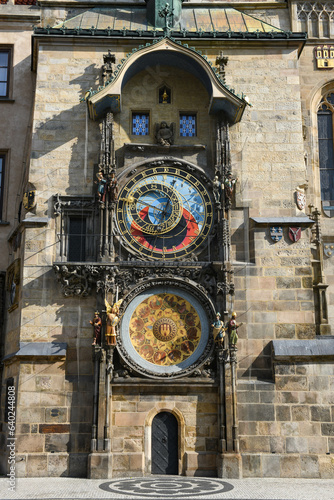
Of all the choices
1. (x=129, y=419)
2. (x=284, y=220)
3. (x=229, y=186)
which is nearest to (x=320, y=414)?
(x=129, y=419)

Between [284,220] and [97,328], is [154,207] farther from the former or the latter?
[97,328]

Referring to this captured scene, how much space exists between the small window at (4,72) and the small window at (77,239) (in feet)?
16.9

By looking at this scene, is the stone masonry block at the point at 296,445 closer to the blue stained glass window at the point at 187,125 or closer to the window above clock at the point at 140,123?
the blue stained glass window at the point at 187,125

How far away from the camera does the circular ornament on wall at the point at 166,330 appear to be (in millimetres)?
14320

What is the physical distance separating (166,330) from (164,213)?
281 cm

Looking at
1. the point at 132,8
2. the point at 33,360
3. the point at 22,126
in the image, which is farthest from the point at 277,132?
the point at 33,360

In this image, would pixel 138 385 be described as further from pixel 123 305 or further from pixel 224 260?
pixel 224 260

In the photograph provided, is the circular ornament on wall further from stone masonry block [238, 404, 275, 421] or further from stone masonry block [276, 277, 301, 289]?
stone masonry block [276, 277, 301, 289]

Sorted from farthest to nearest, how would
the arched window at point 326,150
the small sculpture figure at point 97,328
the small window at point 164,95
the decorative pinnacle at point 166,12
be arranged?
the arched window at point 326,150, the decorative pinnacle at point 166,12, the small window at point 164,95, the small sculpture figure at point 97,328

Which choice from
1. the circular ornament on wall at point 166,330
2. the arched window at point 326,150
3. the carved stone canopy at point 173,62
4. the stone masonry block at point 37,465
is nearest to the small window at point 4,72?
the carved stone canopy at point 173,62

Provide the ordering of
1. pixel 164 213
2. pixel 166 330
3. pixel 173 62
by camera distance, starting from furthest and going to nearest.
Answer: pixel 173 62 < pixel 164 213 < pixel 166 330

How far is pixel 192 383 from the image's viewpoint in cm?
1404

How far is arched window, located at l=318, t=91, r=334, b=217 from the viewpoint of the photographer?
17.4m

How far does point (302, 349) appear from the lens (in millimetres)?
14195
